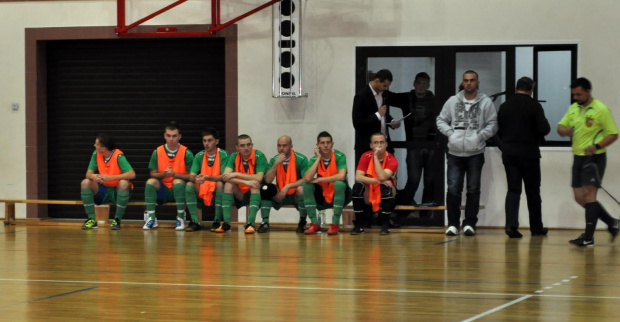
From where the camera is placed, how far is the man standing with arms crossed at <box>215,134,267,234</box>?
39.0 ft

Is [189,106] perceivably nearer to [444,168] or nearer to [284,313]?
[444,168]

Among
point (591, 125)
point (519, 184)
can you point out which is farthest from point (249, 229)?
point (591, 125)

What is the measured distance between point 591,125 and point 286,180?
146 inches

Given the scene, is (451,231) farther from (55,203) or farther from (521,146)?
→ (55,203)

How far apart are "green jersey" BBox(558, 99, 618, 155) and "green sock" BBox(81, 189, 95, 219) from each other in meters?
5.98

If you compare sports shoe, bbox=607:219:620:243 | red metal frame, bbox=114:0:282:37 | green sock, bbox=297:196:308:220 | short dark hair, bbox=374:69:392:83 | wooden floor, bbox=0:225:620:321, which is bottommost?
wooden floor, bbox=0:225:620:321

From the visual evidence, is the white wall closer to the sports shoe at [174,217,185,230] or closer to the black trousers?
the black trousers

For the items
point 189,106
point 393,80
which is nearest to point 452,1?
point 393,80

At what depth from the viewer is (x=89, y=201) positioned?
1264cm

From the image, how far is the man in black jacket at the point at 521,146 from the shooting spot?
36.6 feet

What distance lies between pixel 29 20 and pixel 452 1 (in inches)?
228

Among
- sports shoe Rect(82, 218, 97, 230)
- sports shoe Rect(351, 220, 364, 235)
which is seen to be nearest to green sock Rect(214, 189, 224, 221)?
sports shoe Rect(82, 218, 97, 230)

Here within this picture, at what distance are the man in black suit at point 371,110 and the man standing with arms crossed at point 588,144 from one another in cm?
235

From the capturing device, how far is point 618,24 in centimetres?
1221
